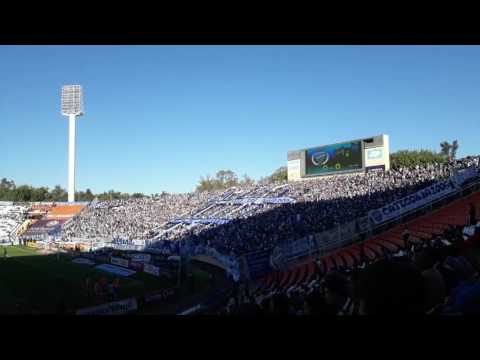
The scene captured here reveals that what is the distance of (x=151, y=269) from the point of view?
1969 centimetres

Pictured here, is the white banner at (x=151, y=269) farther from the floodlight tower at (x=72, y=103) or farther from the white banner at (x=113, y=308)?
the floodlight tower at (x=72, y=103)

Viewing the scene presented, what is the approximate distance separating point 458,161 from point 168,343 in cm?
2321

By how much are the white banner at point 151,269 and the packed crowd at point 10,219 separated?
26.8m

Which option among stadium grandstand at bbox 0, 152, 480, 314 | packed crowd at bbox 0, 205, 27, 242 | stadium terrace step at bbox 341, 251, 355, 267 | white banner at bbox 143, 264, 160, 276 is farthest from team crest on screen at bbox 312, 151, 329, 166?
packed crowd at bbox 0, 205, 27, 242

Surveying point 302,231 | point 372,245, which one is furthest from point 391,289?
point 302,231

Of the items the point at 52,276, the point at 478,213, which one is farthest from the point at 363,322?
the point at 52,276

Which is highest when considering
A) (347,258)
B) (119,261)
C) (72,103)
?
(72,103)

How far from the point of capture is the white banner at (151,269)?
19.2 metres

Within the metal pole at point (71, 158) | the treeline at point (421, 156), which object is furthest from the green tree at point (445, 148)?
the metal pole at point (71, 158)

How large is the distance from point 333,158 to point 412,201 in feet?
47.5

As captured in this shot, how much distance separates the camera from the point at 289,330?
1.96 meters

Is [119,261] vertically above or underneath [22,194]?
underneath

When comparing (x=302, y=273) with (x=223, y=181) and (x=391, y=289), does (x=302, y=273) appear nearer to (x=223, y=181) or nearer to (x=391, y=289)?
(x=391, y=289)
